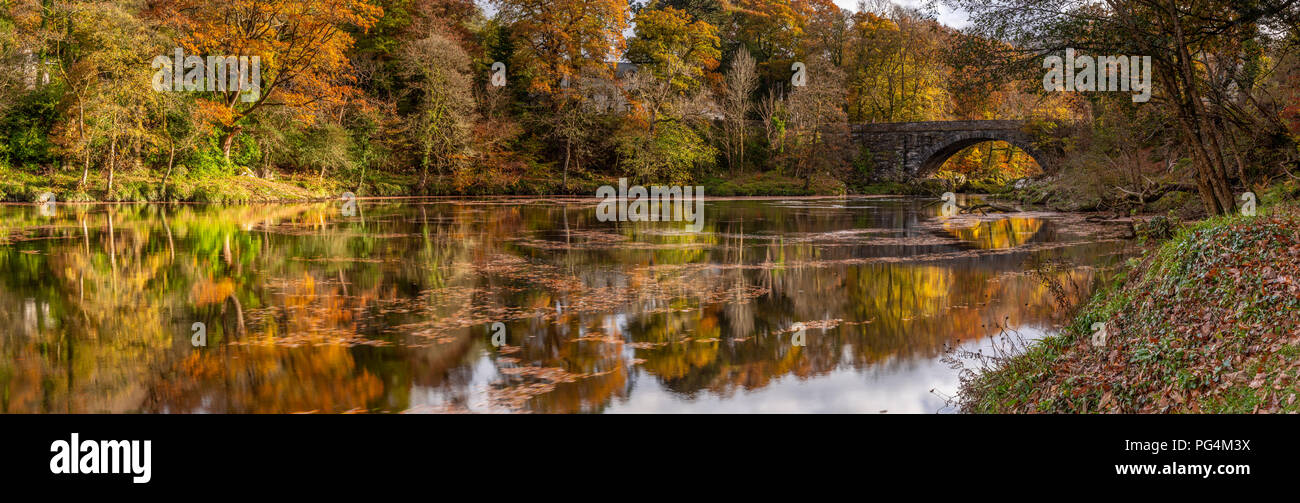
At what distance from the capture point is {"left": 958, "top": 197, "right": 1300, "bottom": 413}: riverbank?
501 centimetres

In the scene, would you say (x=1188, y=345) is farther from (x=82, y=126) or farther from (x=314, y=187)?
(x=314, y=187)

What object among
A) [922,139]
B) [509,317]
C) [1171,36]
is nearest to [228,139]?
[509,317]

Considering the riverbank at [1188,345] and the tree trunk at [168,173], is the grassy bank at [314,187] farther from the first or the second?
the riverbank at [1188,345]

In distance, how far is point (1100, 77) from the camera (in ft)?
44.5

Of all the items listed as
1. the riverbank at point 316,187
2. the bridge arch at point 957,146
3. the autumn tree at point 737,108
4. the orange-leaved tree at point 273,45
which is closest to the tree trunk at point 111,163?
the riverbank at point 316,187

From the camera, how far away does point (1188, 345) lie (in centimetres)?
565

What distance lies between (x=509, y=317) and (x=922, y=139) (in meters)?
45.9

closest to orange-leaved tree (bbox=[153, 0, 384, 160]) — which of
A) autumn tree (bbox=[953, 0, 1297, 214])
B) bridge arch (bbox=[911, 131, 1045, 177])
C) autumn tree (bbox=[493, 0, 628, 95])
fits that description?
autumn tree (bbox=[493, 0, 628, 95])

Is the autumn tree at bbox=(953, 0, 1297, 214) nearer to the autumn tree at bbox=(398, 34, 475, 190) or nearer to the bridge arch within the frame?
the autumn tree at bbox=(398, 34, 475, 190)

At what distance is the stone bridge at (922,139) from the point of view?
47750mm

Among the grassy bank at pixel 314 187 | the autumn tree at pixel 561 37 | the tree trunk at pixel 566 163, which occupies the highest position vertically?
the autumn tree at pixel 561 37

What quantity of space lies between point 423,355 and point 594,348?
163 centimetres

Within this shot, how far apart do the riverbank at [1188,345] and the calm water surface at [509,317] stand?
2.97 ft

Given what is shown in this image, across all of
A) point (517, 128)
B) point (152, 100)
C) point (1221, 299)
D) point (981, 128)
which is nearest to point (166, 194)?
point (152, 100)
